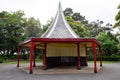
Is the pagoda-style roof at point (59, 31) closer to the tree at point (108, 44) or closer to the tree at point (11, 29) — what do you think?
the tree at point (11, 29)

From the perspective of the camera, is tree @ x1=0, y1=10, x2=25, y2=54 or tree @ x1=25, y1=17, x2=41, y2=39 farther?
tree @ x1=25, y1=17, x2=41, y2=39

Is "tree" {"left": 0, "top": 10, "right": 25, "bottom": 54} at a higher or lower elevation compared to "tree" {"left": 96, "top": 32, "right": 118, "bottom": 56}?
higher

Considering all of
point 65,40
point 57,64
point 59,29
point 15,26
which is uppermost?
point 15,26

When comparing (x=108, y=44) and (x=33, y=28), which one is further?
Answer: (x=33, y=28)

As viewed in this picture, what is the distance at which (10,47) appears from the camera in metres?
31.7

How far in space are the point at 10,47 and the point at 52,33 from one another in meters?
17.4

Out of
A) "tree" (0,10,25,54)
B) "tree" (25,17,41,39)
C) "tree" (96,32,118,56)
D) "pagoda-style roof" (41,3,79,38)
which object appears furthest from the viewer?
"tree" (25,17,41,39)

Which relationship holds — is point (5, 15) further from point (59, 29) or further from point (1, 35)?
point (59, 29)

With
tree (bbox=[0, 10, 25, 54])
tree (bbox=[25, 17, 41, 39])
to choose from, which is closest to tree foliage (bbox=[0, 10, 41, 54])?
tree (bbox=[0, 10, 25, 54])

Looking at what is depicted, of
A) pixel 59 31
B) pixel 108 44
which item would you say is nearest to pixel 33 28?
pixel 108 44

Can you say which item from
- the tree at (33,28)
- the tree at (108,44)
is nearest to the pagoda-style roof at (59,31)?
the tree at (108,44)

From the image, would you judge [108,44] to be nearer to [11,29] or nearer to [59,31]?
[11,29]

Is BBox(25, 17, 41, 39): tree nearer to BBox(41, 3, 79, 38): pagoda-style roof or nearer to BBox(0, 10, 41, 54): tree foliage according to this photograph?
BBox(0, 10, 41, 54): tree foliage

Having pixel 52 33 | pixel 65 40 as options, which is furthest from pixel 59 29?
pixel 65 40
